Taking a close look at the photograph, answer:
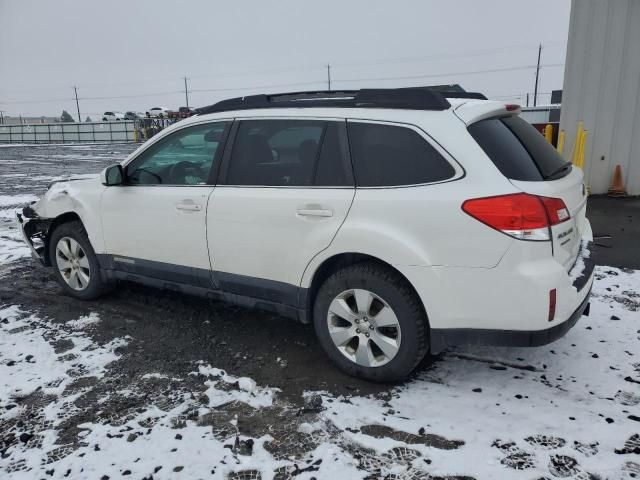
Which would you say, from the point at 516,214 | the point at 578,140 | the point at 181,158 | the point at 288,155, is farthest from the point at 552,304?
the point at 578,140

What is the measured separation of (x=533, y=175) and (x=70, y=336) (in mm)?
3688

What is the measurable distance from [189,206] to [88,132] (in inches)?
1661

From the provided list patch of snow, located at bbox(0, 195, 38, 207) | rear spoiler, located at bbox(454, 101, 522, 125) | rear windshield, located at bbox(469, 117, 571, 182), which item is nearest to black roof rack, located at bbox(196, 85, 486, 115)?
rear spoiler, located at bbox(454, 101, 522, 125)

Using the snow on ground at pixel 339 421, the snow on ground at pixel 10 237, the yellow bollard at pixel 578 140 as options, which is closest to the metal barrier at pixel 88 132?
the snow on ground at pixel 10 237

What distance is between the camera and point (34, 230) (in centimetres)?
527

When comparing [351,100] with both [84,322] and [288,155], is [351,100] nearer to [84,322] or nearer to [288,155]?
[288,155]

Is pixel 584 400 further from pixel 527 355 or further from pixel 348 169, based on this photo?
pixel 348 169

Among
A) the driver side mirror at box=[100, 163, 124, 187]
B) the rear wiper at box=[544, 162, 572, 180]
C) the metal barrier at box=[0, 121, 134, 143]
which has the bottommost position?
the driver side mirror at box=[100, 163, 124, 187]

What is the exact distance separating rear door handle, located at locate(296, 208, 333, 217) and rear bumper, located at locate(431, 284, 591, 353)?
970 mm

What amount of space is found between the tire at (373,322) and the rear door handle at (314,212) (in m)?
0.37

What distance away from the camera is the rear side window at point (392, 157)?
3.02m

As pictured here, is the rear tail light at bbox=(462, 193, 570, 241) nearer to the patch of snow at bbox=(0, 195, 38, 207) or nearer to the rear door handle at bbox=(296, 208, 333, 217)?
the rear door handle at bbox=(296, 208, 333, 217)

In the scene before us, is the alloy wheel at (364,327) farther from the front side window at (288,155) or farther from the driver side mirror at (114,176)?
the driver side mirror at (114,176)

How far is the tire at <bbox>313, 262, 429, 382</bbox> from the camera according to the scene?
10.2 feet
